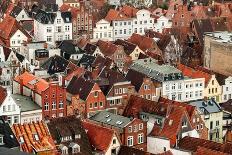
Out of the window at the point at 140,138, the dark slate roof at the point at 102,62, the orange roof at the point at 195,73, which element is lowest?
the window at the point at 140,138

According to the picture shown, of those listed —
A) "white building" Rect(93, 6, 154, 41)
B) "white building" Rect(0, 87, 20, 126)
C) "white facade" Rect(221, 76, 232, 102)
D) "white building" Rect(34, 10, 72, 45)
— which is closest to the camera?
"white building" Rect(0, 87, 20, 126)

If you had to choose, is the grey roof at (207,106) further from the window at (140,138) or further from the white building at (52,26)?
the white building at (52,26)

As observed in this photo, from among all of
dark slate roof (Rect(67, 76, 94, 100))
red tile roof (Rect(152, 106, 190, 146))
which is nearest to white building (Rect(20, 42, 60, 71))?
dark slate roof (Rect(67, 76, 94, 100))

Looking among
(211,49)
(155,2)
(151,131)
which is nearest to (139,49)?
(211,49)

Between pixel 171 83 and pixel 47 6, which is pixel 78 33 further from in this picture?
pixel 171 83

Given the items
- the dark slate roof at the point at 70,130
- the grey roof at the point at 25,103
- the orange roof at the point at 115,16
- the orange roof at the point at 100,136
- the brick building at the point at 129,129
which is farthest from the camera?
the orange roof at the point at 115,16

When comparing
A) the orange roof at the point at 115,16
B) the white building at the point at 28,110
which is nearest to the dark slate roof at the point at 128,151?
the white building at the point at 28,110

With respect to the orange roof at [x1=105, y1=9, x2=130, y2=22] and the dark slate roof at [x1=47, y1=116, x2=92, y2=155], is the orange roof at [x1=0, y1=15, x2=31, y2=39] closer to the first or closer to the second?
the orange roof at [x1=105, y1=9, x2=130, y2=22]
